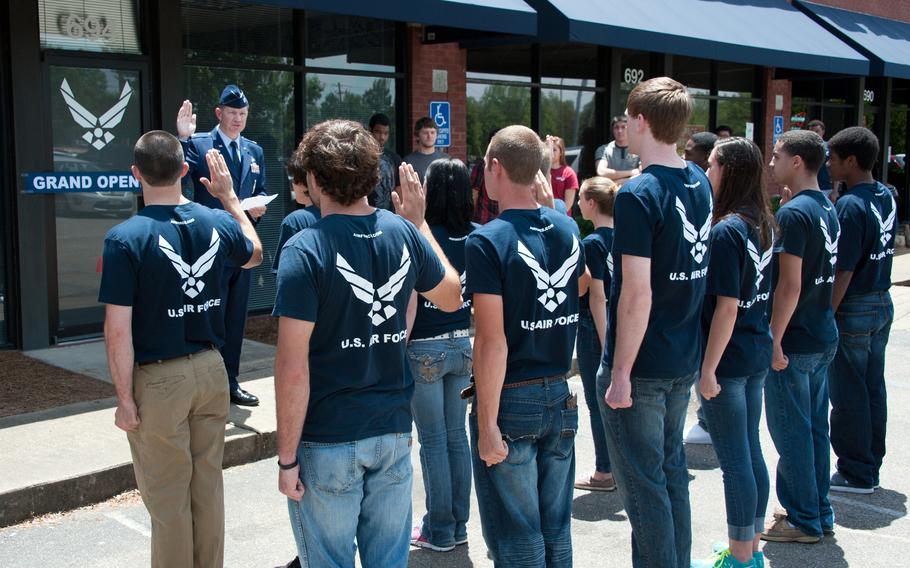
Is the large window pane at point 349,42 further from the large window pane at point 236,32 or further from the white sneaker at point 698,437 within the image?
the white sneaker at point 698,437

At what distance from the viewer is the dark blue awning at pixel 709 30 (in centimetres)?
1070

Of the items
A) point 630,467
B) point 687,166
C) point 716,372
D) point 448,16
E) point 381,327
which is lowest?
point 630,467

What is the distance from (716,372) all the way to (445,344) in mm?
1191

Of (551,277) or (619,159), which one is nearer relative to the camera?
(551,277)

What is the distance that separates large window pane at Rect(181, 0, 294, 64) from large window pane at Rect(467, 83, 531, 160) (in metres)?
2.72

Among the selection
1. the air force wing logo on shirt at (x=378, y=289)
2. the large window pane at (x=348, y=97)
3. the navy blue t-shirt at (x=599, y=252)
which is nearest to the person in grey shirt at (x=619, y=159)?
the large window pane at (x=348, y=97)

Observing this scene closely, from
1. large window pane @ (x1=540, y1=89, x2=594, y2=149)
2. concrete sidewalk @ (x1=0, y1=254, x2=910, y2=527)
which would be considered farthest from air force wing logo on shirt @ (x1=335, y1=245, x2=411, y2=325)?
large window pane @ (x1=540, y1=89, x2=594, y2=149)

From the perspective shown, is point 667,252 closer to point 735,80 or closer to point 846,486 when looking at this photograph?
point 846,486

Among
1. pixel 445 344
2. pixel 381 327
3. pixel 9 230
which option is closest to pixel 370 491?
pixel 381 327

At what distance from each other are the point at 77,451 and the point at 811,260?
4.18m

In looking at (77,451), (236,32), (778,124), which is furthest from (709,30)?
(77,451)

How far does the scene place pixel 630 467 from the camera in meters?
3.68

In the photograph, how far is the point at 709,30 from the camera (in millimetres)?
12961

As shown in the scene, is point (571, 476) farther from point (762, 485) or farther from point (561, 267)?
point (762, 485)
